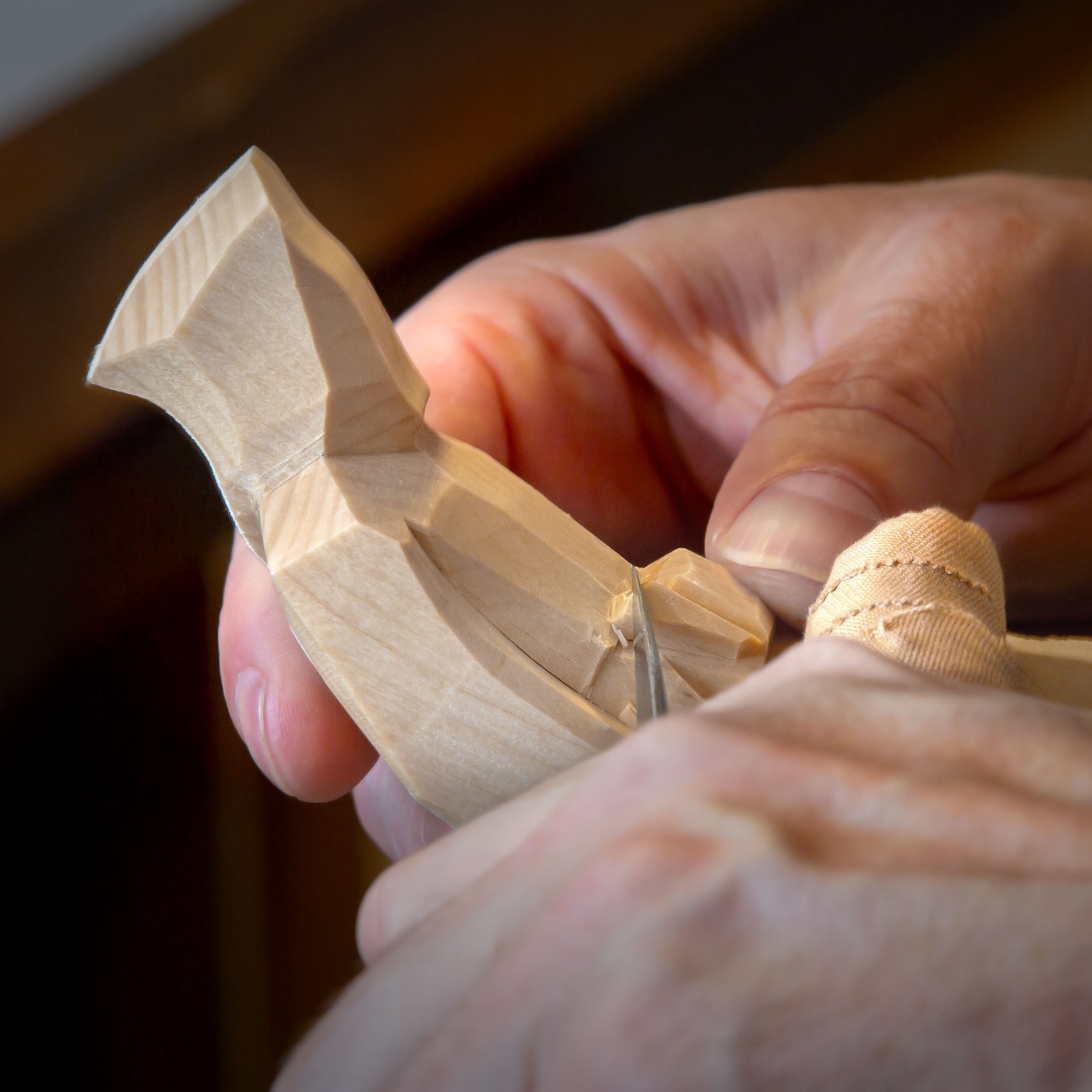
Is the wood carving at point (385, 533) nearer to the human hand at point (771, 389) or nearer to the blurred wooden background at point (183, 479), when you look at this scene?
the human hand at point (771, 389)

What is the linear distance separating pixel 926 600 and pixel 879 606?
25 millimetres

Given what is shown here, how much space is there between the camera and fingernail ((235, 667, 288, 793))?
802 millimetres

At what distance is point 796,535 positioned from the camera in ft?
2.23

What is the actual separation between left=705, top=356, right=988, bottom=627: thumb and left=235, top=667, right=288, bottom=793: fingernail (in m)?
0.34

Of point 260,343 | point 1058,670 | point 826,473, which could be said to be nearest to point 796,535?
point 826,473

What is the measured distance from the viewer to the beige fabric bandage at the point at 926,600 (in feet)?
1.77

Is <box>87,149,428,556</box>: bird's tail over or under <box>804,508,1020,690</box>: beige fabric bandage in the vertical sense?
over

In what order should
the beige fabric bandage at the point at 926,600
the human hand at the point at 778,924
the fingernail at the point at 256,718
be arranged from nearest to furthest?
the human hand at the point at 778,924 < the beige fabric bandage at the point at 926,600 < the fingernail at the point at 256,718

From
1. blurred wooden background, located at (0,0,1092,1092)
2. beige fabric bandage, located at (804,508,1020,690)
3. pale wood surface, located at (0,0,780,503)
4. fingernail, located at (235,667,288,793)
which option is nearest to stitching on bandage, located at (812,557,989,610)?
beige fabric bandage, located at (804,508,1020,690)

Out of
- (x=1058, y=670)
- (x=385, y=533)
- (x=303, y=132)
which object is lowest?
(x=1058, y=670)

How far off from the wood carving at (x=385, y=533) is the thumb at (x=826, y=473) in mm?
43

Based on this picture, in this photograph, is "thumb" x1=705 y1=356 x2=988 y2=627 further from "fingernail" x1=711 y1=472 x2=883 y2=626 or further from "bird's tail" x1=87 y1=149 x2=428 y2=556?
"bird's tail" x1=87 y1=149 x2=428 y2=556

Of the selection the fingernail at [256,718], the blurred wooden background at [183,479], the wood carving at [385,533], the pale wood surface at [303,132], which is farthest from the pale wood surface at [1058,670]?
the pale wood surface at [303,132]

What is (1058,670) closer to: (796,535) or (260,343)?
(796,535)
